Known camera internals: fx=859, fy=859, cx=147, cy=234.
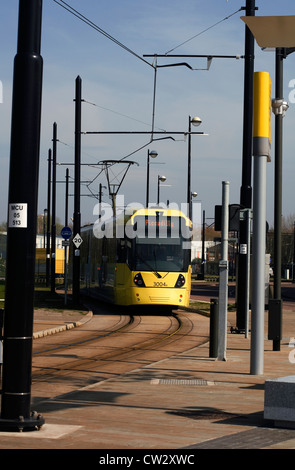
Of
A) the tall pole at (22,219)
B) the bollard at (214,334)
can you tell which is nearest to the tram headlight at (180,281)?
the bollard at (214,334)

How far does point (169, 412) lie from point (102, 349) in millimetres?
8578

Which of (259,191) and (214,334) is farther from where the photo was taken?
(214,334)

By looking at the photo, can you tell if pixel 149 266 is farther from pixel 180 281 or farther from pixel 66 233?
pixel 66 233

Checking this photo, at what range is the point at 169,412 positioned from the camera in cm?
956

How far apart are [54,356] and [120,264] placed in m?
12.3

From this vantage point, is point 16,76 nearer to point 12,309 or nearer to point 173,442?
point 12,309

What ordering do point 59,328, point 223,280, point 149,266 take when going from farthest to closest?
point 149,266, point 59,328, point 223,280

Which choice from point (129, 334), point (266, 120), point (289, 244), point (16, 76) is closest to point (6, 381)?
point (16, 76)

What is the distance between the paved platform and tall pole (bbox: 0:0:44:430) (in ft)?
1.57

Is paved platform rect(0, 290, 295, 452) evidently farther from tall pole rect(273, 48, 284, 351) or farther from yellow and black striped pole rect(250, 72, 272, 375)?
tall pole rect(273, 48, 284, 351)

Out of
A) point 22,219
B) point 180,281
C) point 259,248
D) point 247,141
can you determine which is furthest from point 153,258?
point 22,219

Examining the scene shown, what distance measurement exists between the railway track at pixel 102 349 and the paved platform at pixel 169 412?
74 cm

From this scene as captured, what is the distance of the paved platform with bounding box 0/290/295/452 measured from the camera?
763 centimetres

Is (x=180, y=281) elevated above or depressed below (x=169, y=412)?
above
